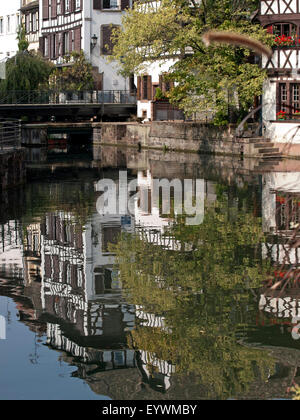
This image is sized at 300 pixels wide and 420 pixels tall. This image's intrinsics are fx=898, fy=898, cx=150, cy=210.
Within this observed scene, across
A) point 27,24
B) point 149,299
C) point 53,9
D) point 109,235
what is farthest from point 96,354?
point 27,24

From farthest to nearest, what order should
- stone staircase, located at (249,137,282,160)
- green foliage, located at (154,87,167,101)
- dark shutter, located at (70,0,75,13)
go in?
dark shutter, located at (70,0,75,13)
green foliage, located at (154,87,167,101)
stone staircase, located at (249,137,282,160)

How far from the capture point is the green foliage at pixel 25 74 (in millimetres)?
58875

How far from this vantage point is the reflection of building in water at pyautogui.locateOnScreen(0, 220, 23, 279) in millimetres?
16688

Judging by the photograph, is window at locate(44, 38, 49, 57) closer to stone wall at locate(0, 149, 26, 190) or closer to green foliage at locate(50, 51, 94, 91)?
green foliage at locate(50, 51, 94, 91)

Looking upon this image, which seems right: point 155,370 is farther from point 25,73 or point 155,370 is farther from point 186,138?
point 25,73

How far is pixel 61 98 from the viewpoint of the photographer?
58.5 meters

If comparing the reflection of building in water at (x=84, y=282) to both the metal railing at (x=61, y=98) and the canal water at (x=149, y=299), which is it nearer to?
the canal water at (x=149, y=299)

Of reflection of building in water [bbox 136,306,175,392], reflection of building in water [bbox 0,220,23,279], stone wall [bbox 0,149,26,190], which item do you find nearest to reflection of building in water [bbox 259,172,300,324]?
reflection of building in water [bbox 136,306,175,392]

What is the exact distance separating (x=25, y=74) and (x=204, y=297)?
155 feet

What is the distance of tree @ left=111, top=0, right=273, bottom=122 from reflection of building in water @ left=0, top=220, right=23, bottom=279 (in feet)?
65.2

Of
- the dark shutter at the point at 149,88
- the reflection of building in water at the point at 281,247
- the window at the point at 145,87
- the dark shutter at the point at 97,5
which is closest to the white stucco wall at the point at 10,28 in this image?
the dark shutter at the point at 97,5

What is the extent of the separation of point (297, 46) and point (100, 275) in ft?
87.8

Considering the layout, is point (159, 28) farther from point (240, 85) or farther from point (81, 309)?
point (81, 309)
